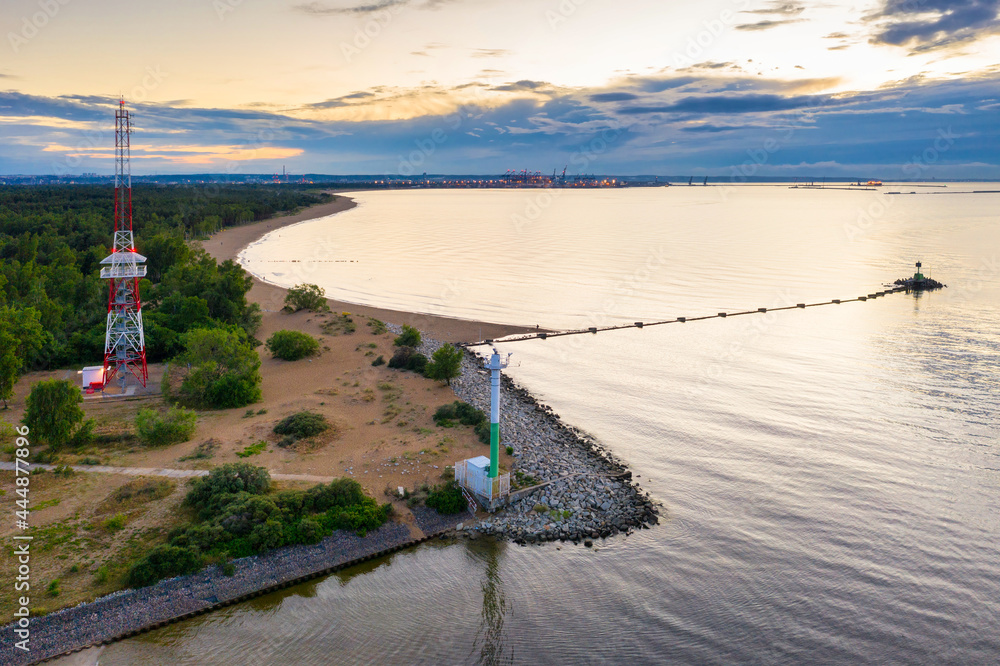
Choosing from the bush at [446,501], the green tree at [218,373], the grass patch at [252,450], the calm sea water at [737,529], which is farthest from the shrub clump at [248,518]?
the green tree at [218,373]

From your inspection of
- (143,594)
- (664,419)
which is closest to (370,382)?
(664,419)

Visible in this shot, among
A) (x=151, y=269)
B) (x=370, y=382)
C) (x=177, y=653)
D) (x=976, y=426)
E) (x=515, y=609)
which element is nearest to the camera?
(x=177, y=653)

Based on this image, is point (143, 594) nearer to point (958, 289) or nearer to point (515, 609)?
point (515, 609)

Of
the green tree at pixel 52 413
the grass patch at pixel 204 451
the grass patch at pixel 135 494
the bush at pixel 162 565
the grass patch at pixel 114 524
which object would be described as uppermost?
the green tree at pixel 52 413

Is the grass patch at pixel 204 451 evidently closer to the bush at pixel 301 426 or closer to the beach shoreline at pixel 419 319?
the bush at pixel 301 426

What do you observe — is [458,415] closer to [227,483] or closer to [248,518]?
[227,483]

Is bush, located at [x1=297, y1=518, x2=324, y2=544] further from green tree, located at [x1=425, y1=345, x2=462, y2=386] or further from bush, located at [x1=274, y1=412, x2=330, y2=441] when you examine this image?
green tree, located at [x1=425, y1=345, x2=462, y2=386]

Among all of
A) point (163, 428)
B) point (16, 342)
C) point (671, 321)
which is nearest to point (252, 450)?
point (163, 428)
